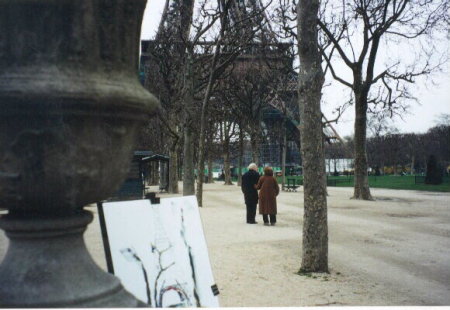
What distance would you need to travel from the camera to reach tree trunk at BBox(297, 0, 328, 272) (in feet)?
22.5

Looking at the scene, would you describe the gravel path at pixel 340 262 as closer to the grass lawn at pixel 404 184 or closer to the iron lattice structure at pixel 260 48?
the iron lattice structure at pixel 260 48

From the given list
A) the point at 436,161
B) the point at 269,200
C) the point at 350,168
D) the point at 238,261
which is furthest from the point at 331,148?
the point at 238,261

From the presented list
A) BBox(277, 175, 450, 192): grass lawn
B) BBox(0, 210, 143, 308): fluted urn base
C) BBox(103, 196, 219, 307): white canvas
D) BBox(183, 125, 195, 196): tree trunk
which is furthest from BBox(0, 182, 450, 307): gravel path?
BBox(277, 175, 450, 192): grass lawn

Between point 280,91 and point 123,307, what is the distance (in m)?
26.2

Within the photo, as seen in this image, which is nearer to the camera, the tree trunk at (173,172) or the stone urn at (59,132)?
the stone urn at (59,132)

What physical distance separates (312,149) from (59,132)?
554cm

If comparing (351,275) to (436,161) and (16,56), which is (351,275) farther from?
(436,161)

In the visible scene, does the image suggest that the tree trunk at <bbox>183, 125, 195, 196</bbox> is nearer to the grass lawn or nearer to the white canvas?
the white canvas

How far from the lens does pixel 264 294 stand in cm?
573

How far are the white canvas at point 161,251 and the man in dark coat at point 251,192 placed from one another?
391 inches

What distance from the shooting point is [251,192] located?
13492mm

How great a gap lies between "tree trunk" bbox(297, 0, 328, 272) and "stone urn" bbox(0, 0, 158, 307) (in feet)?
17.2

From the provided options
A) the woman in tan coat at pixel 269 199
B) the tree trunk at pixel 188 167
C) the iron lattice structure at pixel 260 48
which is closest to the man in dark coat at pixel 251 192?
the woman in tan coat at pixel 269 199

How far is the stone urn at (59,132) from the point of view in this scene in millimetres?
1611
